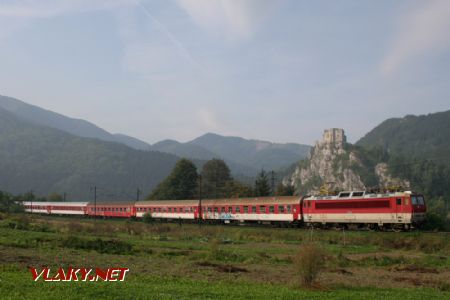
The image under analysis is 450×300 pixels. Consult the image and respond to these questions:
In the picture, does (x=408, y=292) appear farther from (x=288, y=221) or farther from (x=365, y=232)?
(x=288, y=221)

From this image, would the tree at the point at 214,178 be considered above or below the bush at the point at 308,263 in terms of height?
above

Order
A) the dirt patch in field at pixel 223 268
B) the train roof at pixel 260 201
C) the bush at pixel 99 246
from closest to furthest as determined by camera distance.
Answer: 1. the dirt patch in field at pixel 223 268
2. the bush at pixel 99 246
3. the train roof at pixel 260 201

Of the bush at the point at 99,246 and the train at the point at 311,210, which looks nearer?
the bush at the point at 99,246

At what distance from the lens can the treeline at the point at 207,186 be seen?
10644cm

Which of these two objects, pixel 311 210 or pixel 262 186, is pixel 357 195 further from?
pixel 262 186

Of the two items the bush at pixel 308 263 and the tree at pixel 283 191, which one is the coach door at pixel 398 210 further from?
the tree at pixel 283 191

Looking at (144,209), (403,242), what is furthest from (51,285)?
(144,209)

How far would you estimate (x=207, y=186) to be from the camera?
139000mm

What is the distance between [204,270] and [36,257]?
8.44 meters

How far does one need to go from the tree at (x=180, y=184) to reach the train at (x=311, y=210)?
39.2 meters

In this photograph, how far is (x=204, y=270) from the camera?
2256 cm

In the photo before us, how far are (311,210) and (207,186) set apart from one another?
8886cm

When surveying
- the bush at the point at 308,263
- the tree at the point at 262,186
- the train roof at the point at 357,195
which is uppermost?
the tree at the point at 262,186

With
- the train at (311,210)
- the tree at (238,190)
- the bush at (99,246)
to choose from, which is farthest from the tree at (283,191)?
the bush at (99,246)
